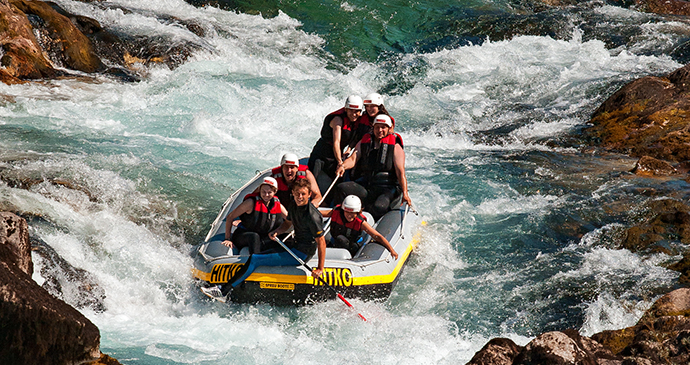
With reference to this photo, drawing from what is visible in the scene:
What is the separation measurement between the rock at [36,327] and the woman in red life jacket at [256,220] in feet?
9.12

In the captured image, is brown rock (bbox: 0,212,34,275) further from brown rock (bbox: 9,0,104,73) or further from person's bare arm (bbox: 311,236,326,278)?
brown rock (bbox: 9,0,104,73)

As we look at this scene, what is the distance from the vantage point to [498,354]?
4344mm

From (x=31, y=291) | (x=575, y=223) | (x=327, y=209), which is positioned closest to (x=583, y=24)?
(x=575, y=223)

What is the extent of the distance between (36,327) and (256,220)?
3.24 m

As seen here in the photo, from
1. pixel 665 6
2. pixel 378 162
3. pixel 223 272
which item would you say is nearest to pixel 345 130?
pixel 378 162

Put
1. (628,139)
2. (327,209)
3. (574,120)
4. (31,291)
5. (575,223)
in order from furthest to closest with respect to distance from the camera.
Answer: (574,120), (628,139), (575,223), (327,209), (31,291)

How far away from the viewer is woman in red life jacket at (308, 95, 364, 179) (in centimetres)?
Answer: 766

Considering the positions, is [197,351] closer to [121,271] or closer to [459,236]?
[121,271]

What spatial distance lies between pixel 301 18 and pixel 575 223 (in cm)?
1105

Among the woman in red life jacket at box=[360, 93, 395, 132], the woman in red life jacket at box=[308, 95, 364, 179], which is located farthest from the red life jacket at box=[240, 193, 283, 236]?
the woman in red life jacket at box=[360, 93, 395, 132]

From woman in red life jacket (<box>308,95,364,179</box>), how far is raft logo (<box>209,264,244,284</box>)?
184 cm

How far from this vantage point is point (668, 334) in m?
4.66

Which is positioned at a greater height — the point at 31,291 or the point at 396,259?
the point at 31,291

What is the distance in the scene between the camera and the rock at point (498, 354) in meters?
4.30
